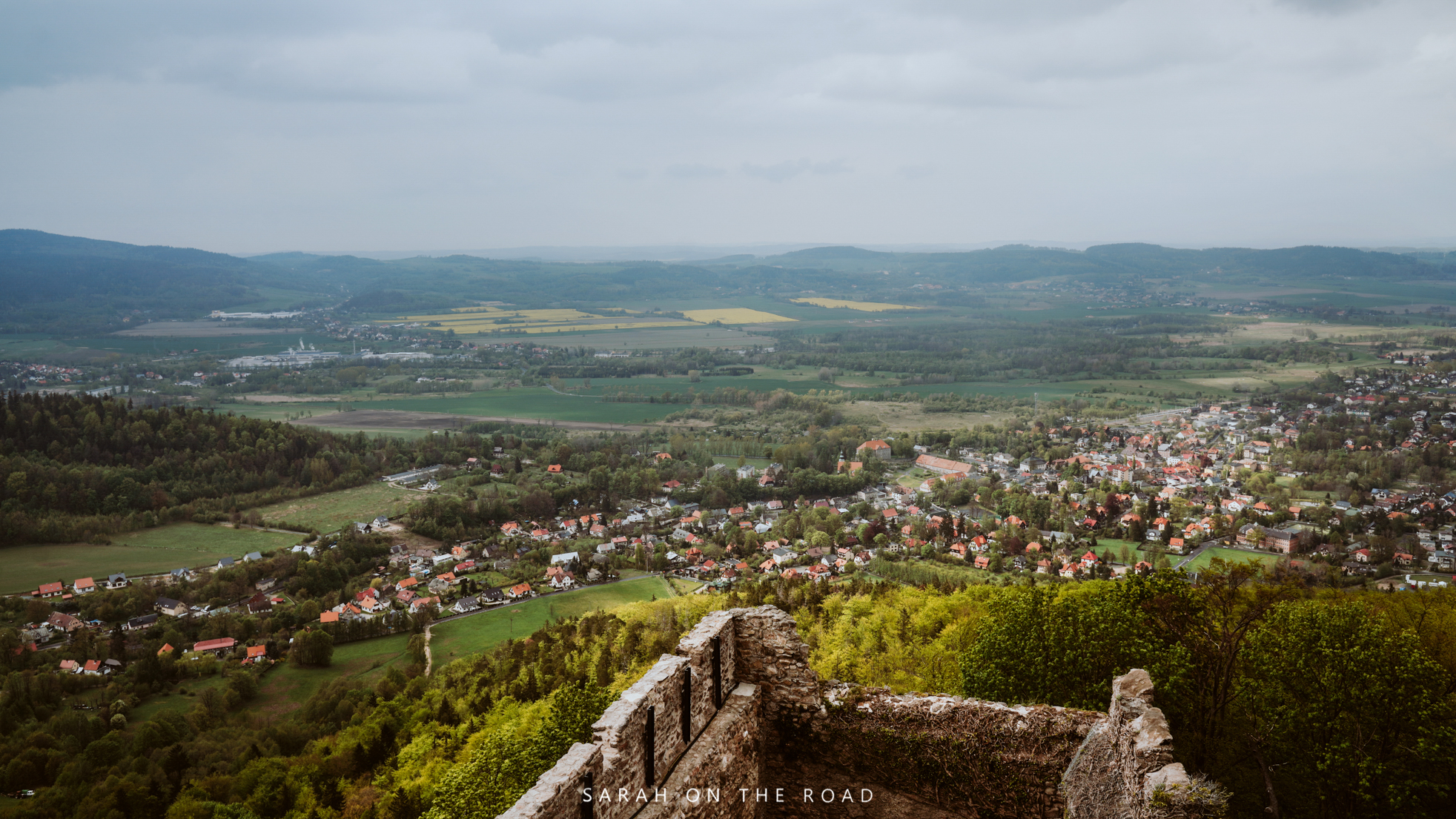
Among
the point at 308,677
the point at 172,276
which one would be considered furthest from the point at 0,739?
the point at 172,276

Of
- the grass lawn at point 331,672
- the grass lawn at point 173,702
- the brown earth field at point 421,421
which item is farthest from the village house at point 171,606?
the brown earth field at point 421,421

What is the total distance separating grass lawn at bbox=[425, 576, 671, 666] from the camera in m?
35.3

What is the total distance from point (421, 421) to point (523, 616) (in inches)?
2113

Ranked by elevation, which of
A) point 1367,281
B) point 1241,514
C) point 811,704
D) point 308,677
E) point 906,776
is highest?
point 1367,281

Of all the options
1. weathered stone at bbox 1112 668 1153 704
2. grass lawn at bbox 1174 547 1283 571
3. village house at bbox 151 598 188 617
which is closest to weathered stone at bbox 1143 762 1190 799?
weathered stone at bbox 1112 668 1153 704

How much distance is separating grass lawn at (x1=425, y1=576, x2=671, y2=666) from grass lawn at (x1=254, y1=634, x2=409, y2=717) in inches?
36.9

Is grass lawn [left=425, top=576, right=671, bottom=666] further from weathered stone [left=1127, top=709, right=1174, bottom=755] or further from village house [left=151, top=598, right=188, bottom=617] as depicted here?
weathered stone [left=1127, top=709, right=1174, bottom=755]

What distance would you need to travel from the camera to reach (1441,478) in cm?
4947

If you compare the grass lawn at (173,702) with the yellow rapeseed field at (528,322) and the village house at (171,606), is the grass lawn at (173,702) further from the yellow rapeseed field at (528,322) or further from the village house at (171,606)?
the yellow rapeseed field at (528,322)

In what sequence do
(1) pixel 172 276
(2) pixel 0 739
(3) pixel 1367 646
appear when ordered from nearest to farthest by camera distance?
(3) pixel 1367 646
(2) pixel 0 739
(1) pixel 172 276

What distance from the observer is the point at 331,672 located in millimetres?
34219

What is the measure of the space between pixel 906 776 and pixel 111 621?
45.3m

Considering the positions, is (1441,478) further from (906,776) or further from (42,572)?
(42,572)

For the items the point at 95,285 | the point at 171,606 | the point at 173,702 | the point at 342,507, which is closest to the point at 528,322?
the point at 95,285
